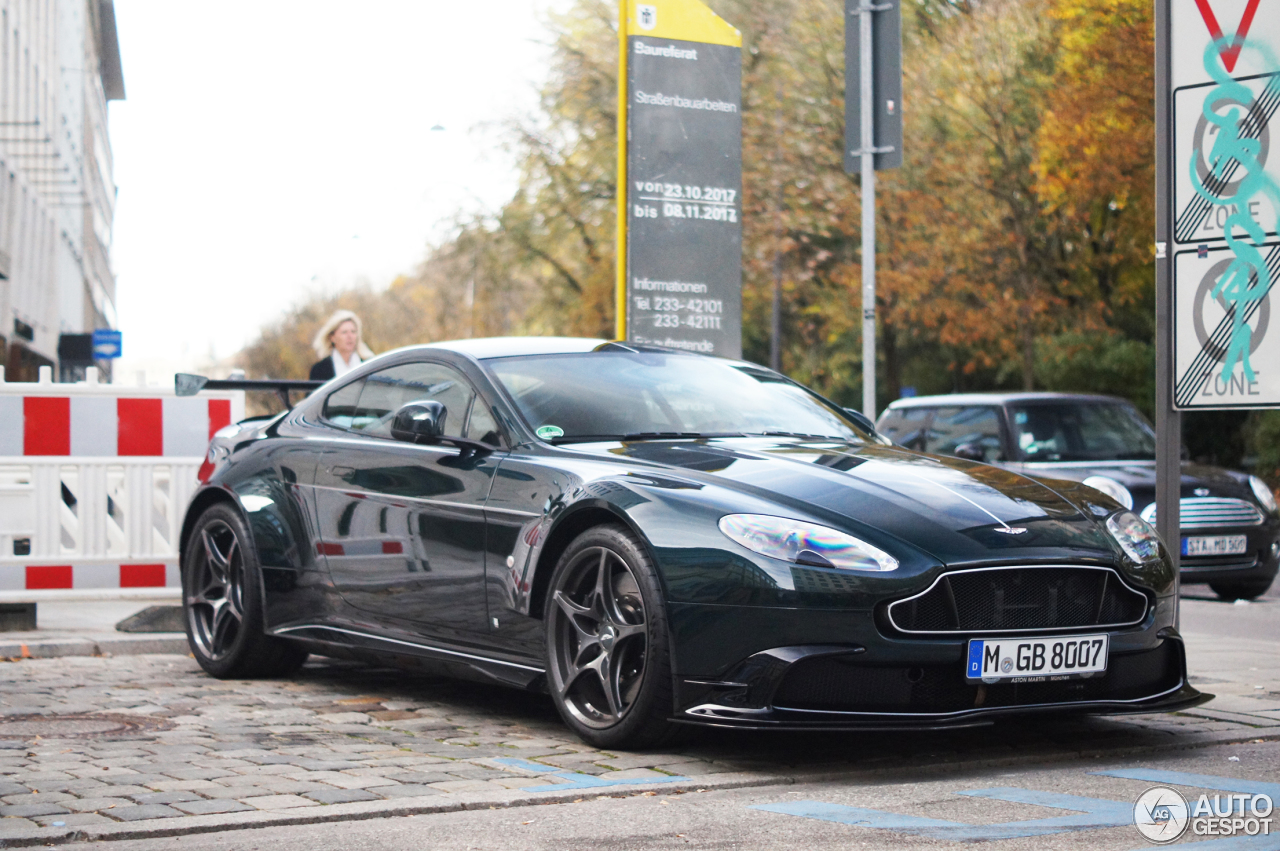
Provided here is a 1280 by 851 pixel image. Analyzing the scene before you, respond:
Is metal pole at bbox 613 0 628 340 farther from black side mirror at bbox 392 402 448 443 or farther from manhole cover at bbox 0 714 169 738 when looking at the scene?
manhole cover at bbox 0 714 169 738

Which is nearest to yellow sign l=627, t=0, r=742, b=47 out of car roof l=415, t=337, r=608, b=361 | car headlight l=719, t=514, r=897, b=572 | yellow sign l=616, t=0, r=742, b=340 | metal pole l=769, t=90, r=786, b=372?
yellow sign l=616, t=0, r=742, b=340

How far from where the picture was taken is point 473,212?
38875 mm

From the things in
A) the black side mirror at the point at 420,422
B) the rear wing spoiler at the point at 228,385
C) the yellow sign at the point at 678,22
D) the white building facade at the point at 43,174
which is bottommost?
the black side mirror at the point at 420,422

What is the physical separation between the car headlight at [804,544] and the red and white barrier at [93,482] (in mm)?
5107

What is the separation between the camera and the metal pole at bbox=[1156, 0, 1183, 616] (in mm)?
6801

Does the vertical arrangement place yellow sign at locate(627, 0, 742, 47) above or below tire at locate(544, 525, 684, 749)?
above

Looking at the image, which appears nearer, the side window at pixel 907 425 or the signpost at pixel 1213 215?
the signpost at pixel 1213 215

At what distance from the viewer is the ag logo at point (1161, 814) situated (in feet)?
13.6

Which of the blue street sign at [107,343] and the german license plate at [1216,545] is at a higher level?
the blue street sign at [107,343]

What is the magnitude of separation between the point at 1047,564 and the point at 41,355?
3516cm

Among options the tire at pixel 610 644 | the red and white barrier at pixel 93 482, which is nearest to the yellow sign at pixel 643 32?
the red and white barrier at pixel 93 482

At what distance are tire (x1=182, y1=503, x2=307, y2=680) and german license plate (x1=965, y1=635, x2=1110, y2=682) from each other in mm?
3323

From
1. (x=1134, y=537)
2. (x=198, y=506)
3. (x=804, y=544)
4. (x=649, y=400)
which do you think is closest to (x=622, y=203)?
(x=198, y=506)

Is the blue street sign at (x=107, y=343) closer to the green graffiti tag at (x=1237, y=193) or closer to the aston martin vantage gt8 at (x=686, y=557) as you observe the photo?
the aston martin vantage gt8 at (x=686, y=557)
